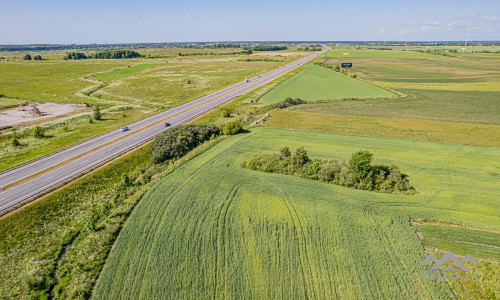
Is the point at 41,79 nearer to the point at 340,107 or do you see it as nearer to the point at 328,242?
the point at 340,107

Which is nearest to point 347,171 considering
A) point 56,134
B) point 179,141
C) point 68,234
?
point 179,141

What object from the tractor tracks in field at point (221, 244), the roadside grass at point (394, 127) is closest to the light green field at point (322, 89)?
the roadside grass at point (394, 127)

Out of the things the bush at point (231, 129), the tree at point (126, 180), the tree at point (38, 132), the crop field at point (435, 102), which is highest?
the crop field at point (435, 102)

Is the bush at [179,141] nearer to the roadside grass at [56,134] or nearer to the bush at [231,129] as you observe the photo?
the bush at [231,129]

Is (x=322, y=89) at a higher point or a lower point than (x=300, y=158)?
higher

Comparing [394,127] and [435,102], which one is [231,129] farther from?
[435,102]

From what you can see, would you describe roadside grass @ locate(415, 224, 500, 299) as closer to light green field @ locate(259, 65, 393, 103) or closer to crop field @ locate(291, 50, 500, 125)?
crop field @ locate(291, 50, 500, 125)
